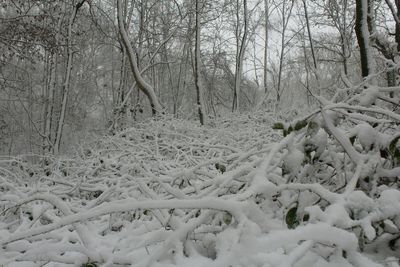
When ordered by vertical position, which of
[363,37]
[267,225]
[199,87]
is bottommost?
[267,225]

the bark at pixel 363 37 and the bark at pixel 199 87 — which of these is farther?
the bark at pixel 199 87

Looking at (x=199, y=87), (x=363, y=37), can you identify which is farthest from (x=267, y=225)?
(x=199, y=87)

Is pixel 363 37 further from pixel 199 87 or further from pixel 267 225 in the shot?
pixel 199 87

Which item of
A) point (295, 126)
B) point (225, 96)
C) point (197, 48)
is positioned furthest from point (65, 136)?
point (295, 126)

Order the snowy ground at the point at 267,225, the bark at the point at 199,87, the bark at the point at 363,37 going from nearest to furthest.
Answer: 1. the snowy ground at the point at 267,225
2. the bark at the point at 363,37
3. the bark at the point at 199,87

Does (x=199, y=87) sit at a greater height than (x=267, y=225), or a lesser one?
greater

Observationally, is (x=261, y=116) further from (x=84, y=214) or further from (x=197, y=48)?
(x=84, y=214)

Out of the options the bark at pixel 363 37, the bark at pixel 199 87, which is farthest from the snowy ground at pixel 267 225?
the bark at pixel 199 87

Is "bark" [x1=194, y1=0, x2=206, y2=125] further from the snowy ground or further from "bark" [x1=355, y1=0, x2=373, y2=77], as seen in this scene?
the snowy ground

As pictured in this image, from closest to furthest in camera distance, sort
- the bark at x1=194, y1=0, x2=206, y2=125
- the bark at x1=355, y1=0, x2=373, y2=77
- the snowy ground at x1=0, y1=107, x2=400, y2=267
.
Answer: the snowy ground at x1=0, y1=107, x2=400, y2=267 → the bark at x1=355, y1=0, x2=373, y2=77 → the bark at x1=194, y1=0, x2=206, y2=125

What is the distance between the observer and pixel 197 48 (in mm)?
12883

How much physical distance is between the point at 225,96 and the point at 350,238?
24822 mm

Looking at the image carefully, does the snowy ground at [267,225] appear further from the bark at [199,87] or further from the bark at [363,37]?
the bark at [199,87]

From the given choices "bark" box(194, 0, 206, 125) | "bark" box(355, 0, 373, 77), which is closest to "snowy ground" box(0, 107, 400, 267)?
"bark" box(355, 0, 373, 77)
